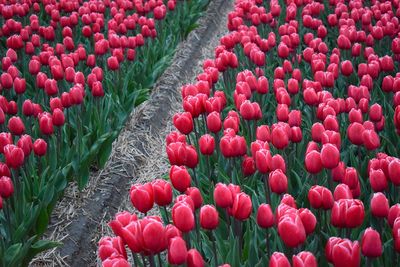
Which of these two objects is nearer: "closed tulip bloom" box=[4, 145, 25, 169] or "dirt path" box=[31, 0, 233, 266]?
"closed tulip bloom" box=[4, 145, 25, 169]

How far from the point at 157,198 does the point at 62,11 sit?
449 centimetres

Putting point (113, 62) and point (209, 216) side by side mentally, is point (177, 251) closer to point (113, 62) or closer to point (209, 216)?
point (209, 216)

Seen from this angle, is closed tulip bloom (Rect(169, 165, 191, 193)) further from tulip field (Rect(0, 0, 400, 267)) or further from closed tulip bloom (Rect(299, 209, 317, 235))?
closed tulip bloom (Rect(299, 209, 317, 235))

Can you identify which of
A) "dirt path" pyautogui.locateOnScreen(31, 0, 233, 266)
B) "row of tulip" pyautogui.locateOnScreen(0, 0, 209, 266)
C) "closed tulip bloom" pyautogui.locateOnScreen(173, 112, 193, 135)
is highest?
"closed tulip bloom" pyautogui.locateOnScreen(173, 112, 193, 135)

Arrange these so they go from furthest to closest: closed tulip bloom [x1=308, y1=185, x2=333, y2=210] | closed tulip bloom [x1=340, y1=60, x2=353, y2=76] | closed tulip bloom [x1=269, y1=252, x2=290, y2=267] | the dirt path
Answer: closed tulip bloom [x1=340, y1=60, x2=353, y2=76]
the dirt path
closed tulip bloom [x1=308, y1=185, x2=333, y2=210]
closed tulip bloom [x1=269, y1=252, x2=290, y2=267]

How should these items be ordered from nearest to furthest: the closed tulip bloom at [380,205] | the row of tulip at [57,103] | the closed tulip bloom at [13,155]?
1. the closed tulip bloom at [380,205]
2. the closed tulip bloom at [13,155]
3. the row of tulip at [57,103]

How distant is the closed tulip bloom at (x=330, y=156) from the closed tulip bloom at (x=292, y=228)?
22.0 inches

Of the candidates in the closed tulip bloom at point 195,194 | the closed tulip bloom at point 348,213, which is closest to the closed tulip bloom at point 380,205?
the closed tulip bloom at point 348,213

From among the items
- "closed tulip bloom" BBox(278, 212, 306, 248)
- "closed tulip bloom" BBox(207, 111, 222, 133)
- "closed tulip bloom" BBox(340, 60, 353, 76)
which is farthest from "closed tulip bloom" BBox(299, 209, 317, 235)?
"closed tulip bloom" BBox(340, 60, 353, 76)

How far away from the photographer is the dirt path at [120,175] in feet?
11.5

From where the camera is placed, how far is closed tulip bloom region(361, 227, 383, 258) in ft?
6.18

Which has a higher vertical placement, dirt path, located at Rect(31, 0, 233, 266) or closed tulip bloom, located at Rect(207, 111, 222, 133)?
closed tulip bloom, located at Rect(207, 111, 222, 133)

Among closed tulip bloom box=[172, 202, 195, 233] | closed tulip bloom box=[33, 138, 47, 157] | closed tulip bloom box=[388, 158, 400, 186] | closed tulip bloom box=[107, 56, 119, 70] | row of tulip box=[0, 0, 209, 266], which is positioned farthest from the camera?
closed tulip bloom box=[107, 56, 119, 70]

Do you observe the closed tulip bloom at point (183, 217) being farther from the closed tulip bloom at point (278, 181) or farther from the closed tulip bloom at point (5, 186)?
the closed tulip bloom at point (5, 186)
